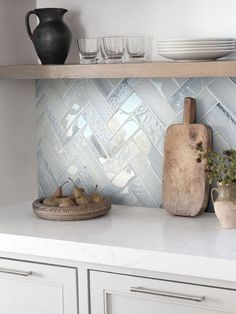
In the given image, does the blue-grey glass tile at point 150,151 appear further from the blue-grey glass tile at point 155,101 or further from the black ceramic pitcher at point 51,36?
the black ceramic pitcher at point 51,36

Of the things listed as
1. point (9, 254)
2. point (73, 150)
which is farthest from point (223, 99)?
point (9, 254)

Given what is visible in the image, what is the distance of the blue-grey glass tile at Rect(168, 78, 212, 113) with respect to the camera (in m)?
2.59

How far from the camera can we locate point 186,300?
2.03 meters

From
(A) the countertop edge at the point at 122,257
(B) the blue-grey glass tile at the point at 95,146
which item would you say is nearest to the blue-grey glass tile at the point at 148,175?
(B) the blue-grey glass tile at the point at 95,146

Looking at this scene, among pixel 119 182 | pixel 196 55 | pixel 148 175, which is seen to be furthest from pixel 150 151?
pixel 196 55

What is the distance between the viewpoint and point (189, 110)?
8.41ft

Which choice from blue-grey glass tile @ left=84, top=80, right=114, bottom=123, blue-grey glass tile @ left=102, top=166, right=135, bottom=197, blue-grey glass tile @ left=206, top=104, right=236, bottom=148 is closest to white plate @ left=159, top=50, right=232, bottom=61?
blue-grey glass tile @ left=206, top=104, right=236, bottom=148

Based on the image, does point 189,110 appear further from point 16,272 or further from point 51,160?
A: point 16,272

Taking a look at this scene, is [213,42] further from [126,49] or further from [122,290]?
[122,290]

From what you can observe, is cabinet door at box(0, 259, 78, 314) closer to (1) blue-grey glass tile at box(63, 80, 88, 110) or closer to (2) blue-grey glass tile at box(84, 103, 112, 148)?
(2) blue-grey glass tile at box(84, 103, 112, 148)

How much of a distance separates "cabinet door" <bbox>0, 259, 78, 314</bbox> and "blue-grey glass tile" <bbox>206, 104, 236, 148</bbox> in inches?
32.3

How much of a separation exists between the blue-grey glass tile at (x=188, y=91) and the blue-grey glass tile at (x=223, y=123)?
4.0 inches

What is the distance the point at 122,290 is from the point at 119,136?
0.84m

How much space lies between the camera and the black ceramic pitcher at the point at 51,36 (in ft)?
8.57
